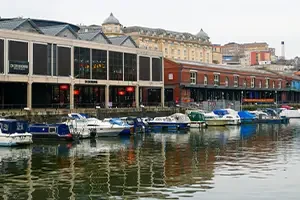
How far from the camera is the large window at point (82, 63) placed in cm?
8850

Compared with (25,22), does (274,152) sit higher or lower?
lower

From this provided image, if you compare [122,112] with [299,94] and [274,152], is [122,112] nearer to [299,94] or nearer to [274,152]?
[274,152]

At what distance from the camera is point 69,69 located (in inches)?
3420

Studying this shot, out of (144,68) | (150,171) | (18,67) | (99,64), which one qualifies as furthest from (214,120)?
(150,171)

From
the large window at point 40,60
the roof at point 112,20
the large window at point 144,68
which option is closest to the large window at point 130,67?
the large window at point 144,68

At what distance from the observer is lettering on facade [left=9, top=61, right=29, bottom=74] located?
76.1 m

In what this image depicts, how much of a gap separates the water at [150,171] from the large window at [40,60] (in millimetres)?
28345

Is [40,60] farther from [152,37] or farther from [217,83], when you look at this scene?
[152,37]

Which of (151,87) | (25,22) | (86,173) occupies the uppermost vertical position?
(25,22)

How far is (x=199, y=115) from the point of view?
84.7 metres

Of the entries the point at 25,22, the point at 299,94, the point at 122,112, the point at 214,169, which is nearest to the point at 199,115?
the point at 122,112

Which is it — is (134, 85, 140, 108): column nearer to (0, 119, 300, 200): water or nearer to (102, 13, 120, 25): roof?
(0, 119, 300, 200): water

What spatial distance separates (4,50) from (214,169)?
48370mm

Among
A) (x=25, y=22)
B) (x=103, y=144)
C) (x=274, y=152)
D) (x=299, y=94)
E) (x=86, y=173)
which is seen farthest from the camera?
(x=299, y=94)
